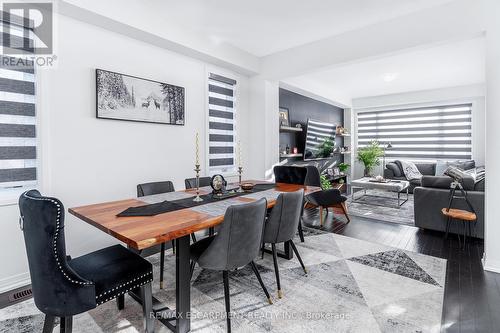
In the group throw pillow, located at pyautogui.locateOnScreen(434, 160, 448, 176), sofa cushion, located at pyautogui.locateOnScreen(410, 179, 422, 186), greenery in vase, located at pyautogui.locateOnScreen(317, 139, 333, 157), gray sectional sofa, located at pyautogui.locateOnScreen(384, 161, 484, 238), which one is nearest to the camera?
gray sectional sofa, located at pyautogui.locateOnScreen(384, 161, 484, 238)

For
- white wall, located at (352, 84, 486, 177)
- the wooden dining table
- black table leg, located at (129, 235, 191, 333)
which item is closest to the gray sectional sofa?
the wooden dining table

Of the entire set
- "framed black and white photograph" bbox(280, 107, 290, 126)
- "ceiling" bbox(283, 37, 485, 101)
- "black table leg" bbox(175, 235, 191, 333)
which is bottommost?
"black table leg" bbox(175, 235, 191, 333)

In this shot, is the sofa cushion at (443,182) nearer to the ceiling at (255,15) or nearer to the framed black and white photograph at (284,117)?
the ceiling at (255,15)

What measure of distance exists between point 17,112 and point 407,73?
6340 millimetres

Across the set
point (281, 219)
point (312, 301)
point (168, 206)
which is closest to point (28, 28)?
point (168, 206)

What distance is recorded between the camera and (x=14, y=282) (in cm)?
234

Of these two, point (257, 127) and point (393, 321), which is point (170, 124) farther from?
point (393, 321)

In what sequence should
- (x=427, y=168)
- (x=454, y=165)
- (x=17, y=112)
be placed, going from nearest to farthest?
(x=17, y=112), (x=454, y=165), (x=427, y=168)

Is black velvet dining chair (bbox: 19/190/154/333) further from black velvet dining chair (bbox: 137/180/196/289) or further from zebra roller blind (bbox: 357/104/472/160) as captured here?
zebra roller blind (bbox: 357/104/472/160)

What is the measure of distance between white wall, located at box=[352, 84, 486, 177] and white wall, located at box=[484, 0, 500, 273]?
4.93 metres

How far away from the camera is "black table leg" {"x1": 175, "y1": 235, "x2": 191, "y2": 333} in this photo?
1.71 metres

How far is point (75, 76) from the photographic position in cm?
266

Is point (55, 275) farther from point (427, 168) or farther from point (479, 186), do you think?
point (427, 168)

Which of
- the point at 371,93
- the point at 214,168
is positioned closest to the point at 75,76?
the point at 214,168
